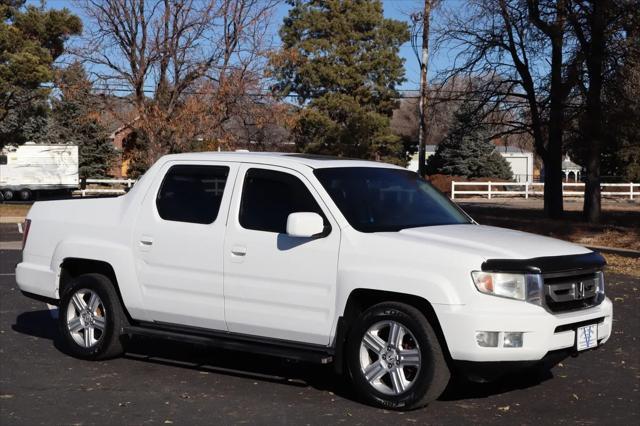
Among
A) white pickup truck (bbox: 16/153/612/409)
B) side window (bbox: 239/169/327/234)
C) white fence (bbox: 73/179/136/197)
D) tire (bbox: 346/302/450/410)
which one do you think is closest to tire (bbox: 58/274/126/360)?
white pickup truck (bbox: 16/153/612/409)

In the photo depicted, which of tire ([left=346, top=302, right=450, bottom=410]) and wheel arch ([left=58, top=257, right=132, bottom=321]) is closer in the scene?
tire ([left=346, top=302, right=450, bottom=410])

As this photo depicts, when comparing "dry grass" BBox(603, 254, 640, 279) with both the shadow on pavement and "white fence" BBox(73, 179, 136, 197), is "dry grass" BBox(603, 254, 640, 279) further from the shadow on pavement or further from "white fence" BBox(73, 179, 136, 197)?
"white fence" BBox(73, 179, 136, 197)

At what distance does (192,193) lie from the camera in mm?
7562

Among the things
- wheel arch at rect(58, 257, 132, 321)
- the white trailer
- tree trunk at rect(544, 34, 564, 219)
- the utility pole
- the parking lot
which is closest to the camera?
the parking lot

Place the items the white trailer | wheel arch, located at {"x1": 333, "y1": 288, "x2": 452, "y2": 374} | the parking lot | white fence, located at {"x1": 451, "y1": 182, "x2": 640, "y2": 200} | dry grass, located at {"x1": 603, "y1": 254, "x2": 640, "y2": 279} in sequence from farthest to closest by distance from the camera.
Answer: white fence, located at {"x1": 451, "y1": 182, "x2": 640, "y2": 200} → the white trailer → dry grass, located at {"x1": 603, "y1": 254, "x2": 640, "y2": 279} → wheel arch, located at {"x1": 333, "y1": 288, "x2": 452, "y2": 374} → the parking lot

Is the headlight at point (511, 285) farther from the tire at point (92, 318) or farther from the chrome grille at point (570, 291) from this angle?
the tire at point (92, 318)

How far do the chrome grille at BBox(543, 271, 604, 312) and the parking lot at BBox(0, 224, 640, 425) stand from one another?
74 cm

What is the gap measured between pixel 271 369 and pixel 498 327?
7.97ft

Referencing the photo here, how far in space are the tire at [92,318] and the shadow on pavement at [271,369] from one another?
39 cm

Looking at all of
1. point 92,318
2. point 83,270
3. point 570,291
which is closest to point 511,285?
point 570,291

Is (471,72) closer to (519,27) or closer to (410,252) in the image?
(519,27)

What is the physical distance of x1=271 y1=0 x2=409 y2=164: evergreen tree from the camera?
185 feet

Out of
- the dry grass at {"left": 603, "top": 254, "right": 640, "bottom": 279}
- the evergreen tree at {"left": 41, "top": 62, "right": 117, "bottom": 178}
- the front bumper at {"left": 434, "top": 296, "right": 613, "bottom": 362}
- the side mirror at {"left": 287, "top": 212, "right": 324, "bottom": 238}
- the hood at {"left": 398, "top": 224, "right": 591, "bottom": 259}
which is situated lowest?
the dry grass at {"left": 603, "top": 254, "right": 640, "bottom": 279}

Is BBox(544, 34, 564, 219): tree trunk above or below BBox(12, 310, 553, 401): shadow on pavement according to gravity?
above
